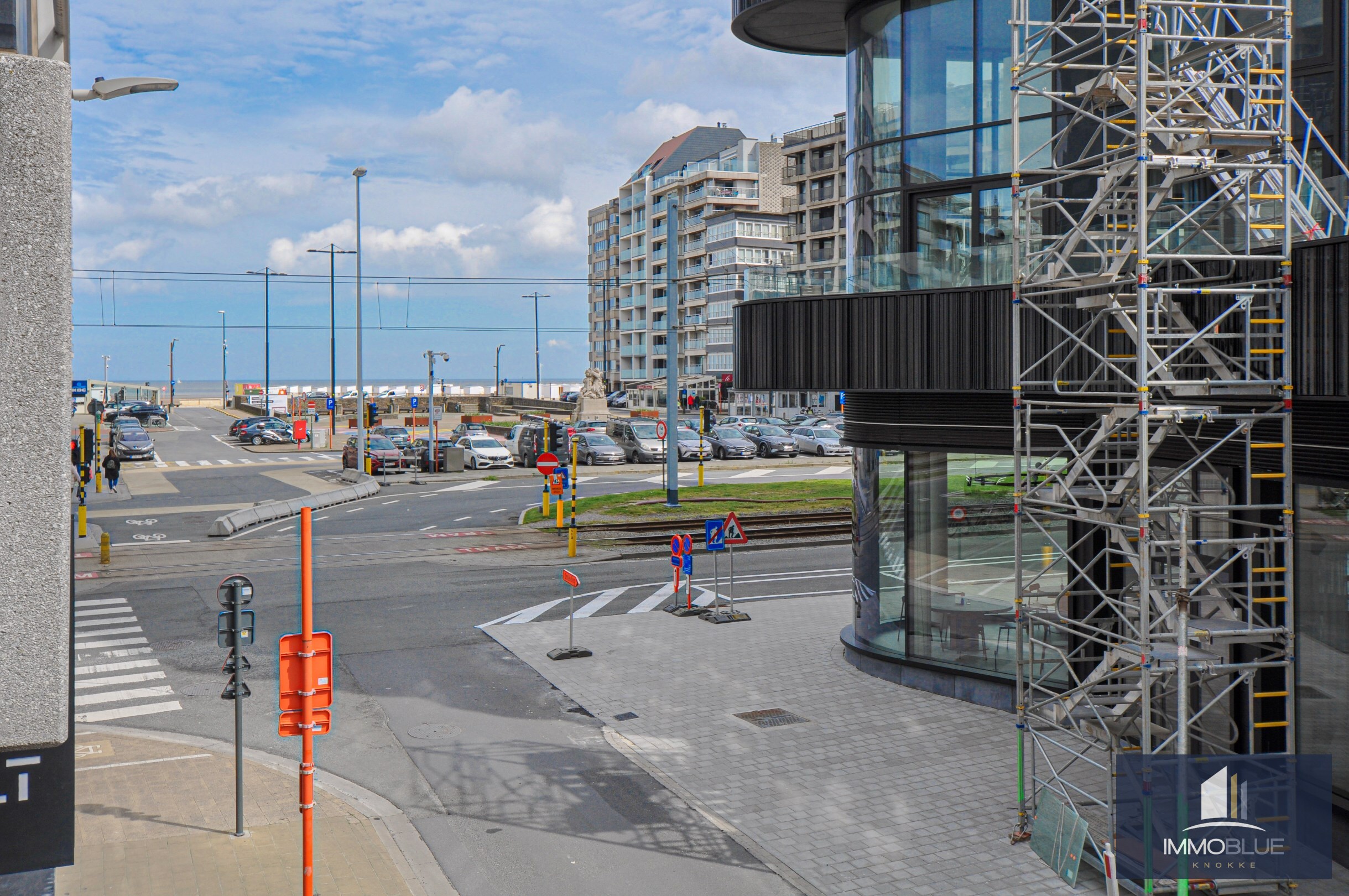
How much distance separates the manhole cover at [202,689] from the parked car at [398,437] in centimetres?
3607

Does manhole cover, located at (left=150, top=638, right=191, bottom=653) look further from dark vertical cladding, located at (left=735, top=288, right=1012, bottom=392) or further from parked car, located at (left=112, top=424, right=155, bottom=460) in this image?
parked car, located at (left=112, top=424, right=155, bottom=460)

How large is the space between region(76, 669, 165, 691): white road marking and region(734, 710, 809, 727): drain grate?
8.54 m

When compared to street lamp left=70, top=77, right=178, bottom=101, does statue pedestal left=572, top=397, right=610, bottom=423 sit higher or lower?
lower

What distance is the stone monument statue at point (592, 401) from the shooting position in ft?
240

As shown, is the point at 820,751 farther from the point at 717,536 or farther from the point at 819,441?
the point at 819,441

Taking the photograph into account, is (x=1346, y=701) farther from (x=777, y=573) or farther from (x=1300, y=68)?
(x=777, y=573)

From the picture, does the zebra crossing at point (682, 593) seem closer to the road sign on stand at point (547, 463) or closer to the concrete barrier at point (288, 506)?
the road sign on stand at point (547, 463)

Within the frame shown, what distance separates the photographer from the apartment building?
10425 cm

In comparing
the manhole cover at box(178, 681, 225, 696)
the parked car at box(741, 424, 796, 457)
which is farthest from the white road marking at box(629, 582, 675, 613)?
the parked car at box(741, 424, 796, 457)

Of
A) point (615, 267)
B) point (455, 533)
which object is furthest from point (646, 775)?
point (615, 267)

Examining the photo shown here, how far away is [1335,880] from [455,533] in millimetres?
24595

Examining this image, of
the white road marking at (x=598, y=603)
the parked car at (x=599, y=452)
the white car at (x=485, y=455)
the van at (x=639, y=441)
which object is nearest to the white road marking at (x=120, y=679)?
the white road marking at (x=598, y=603)

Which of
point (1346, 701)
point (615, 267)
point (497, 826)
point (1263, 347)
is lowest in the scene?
point (497, 826)

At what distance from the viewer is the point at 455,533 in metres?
30.9
